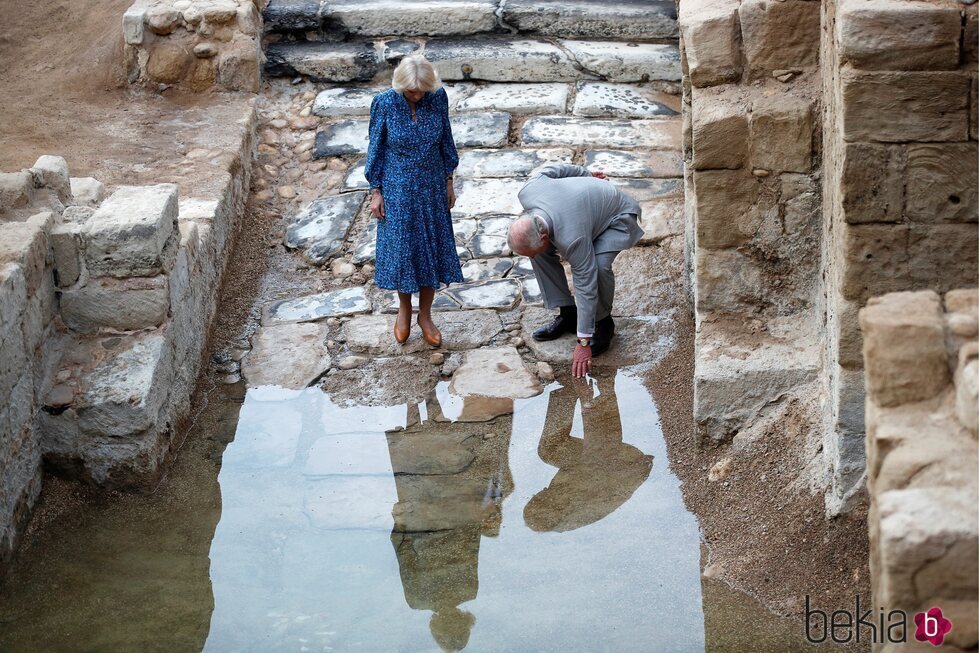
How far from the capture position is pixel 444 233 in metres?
5.87

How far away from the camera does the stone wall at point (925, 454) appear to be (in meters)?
2.29

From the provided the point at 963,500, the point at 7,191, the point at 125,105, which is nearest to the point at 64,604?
the point at 7,191

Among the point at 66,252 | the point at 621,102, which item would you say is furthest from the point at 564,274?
the point at 621,102

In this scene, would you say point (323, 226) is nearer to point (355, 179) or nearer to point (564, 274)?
point (355, 179)

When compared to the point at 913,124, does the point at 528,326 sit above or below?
below

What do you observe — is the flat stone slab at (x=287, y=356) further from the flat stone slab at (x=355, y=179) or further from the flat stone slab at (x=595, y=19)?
the flat stone slab at (x=595, y=19)

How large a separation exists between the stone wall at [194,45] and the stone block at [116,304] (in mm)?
3915

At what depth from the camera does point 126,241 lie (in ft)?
16.6

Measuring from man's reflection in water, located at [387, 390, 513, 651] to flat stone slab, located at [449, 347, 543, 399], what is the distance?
0.56ft

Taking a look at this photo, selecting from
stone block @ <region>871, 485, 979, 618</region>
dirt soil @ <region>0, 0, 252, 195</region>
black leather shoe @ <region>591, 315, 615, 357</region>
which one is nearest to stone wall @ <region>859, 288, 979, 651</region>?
stone block @ <region>871, 485, 979, 618</region>

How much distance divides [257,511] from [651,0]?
625 cm

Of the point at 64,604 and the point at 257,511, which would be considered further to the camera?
the point at 257,511

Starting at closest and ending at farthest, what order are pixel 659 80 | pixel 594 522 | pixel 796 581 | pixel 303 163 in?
pixel 796 581
pixel 594 522
pixel 303 163
pixel 659 80

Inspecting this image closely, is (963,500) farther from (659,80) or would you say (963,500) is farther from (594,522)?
(659,80)
